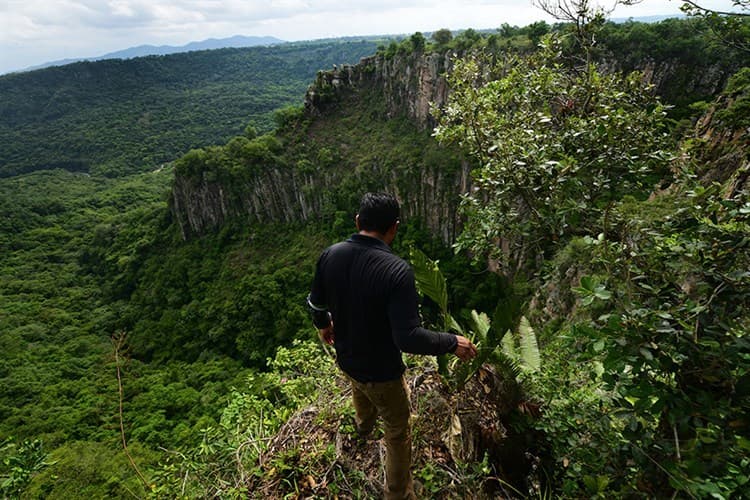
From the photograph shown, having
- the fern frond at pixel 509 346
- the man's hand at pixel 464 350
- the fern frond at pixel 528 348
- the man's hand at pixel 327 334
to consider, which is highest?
the man's hand at pixel 464 350

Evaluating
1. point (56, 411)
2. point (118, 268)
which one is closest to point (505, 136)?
point (56, 411)

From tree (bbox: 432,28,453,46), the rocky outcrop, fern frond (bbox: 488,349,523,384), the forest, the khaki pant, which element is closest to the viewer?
the forest

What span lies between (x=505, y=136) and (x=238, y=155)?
43.7m

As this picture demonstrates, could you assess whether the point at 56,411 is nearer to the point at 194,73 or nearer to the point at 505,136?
the point at 505,136

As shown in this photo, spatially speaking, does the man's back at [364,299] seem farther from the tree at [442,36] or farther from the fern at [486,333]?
the tree at [442,36]

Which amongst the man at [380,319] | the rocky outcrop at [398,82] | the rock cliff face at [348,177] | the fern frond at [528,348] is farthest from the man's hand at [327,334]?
the rocky outcrop at [398,82]

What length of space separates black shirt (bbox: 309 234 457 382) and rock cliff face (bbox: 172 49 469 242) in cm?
2968

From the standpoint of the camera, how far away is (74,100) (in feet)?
378

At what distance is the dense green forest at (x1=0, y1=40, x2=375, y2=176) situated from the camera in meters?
93.1

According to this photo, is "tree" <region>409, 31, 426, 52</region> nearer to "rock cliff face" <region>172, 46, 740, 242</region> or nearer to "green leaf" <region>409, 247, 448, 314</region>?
"rock cliff face" <region>172, 46, 740, 242</region>

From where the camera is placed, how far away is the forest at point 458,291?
1.90 meters

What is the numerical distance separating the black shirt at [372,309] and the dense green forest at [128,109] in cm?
9708

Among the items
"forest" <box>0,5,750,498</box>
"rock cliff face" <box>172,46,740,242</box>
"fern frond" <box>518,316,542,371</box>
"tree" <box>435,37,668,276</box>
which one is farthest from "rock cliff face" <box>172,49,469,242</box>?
"fern frond" <box>518,316,542,371</box>

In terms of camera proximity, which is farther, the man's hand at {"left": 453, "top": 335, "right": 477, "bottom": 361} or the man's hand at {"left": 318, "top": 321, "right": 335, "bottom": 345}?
the man's hand at {"left": 318, "top": 321, "right": 335, "bottom": 345}
